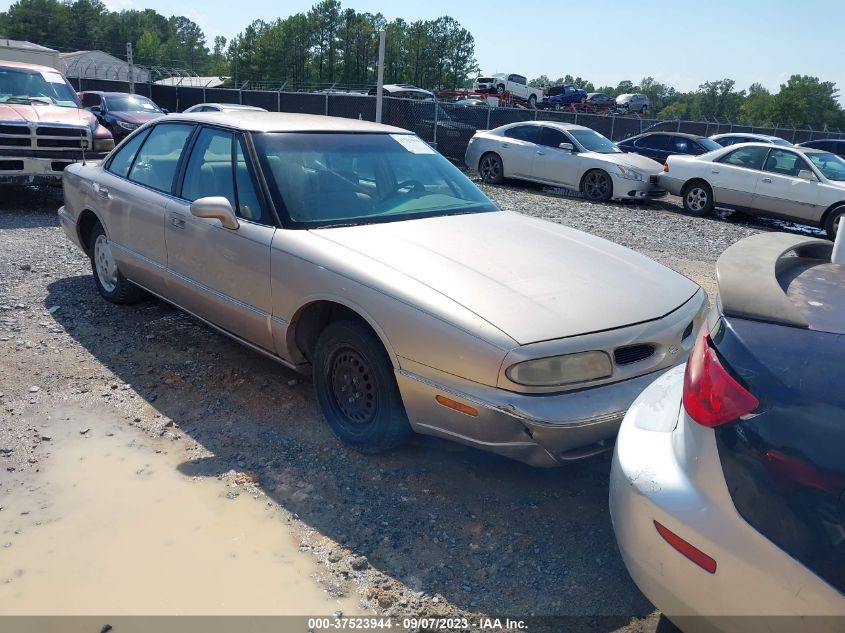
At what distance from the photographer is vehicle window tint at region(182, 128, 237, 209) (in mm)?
4235

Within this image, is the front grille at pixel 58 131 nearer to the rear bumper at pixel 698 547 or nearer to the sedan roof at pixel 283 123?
the sedan roof at pixel 283 123

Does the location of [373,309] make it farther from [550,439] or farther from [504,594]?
[504,594]

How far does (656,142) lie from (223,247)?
1546cm

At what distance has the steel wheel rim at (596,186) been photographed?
14.2 meters

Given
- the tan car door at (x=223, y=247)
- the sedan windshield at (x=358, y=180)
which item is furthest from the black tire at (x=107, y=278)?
the sedan windshield at (x=358, y=180)

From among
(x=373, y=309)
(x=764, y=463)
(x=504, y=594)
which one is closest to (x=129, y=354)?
(x=373, y=309)

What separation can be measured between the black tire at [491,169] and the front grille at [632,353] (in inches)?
511

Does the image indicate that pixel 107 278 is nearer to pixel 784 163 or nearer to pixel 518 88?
pixel 784 163

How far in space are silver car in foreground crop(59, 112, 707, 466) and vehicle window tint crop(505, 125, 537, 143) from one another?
11049 mm

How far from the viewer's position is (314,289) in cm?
351

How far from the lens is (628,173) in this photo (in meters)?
14.0

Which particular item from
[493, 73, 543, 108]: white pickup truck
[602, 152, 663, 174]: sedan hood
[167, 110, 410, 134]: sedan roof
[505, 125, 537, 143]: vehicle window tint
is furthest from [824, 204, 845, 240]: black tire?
[493, 73, 543, 108]: white pickup truck

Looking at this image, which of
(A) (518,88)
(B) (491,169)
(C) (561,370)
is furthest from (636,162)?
(A) (518,88)

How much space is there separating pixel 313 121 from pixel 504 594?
3282 millimetres
